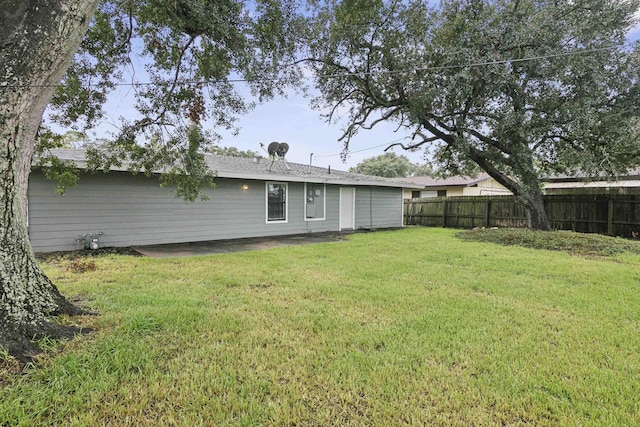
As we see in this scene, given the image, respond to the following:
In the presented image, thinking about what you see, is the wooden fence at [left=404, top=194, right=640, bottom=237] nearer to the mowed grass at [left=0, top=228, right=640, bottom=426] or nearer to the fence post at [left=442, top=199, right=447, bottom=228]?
the fence post at [left=442, top=199, right=447, bottom=228]

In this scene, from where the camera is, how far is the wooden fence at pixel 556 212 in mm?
9774

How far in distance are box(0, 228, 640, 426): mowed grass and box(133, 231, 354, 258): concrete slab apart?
2.50 m

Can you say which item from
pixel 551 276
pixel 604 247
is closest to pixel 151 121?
pixel 551 276

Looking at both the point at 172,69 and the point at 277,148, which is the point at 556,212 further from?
the point at 172,69

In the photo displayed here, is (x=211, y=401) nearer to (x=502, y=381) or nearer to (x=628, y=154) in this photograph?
(x=502, y=381)

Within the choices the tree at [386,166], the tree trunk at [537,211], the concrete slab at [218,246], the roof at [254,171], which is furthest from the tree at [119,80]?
the tree at [386,166]

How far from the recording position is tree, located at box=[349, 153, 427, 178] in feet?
127

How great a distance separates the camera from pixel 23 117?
2.51 meters

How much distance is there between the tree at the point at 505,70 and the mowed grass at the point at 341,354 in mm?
5474

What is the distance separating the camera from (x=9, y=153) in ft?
8.13

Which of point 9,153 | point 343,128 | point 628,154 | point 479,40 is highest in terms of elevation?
point 479,40

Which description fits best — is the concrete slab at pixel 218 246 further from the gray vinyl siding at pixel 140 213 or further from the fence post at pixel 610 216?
the fence post at pixel 610 216

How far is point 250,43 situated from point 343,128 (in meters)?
5.61

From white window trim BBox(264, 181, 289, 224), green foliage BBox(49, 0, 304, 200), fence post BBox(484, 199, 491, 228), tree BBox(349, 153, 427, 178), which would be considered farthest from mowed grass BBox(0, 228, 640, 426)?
tree BBox(349, 153, 427, 178)
